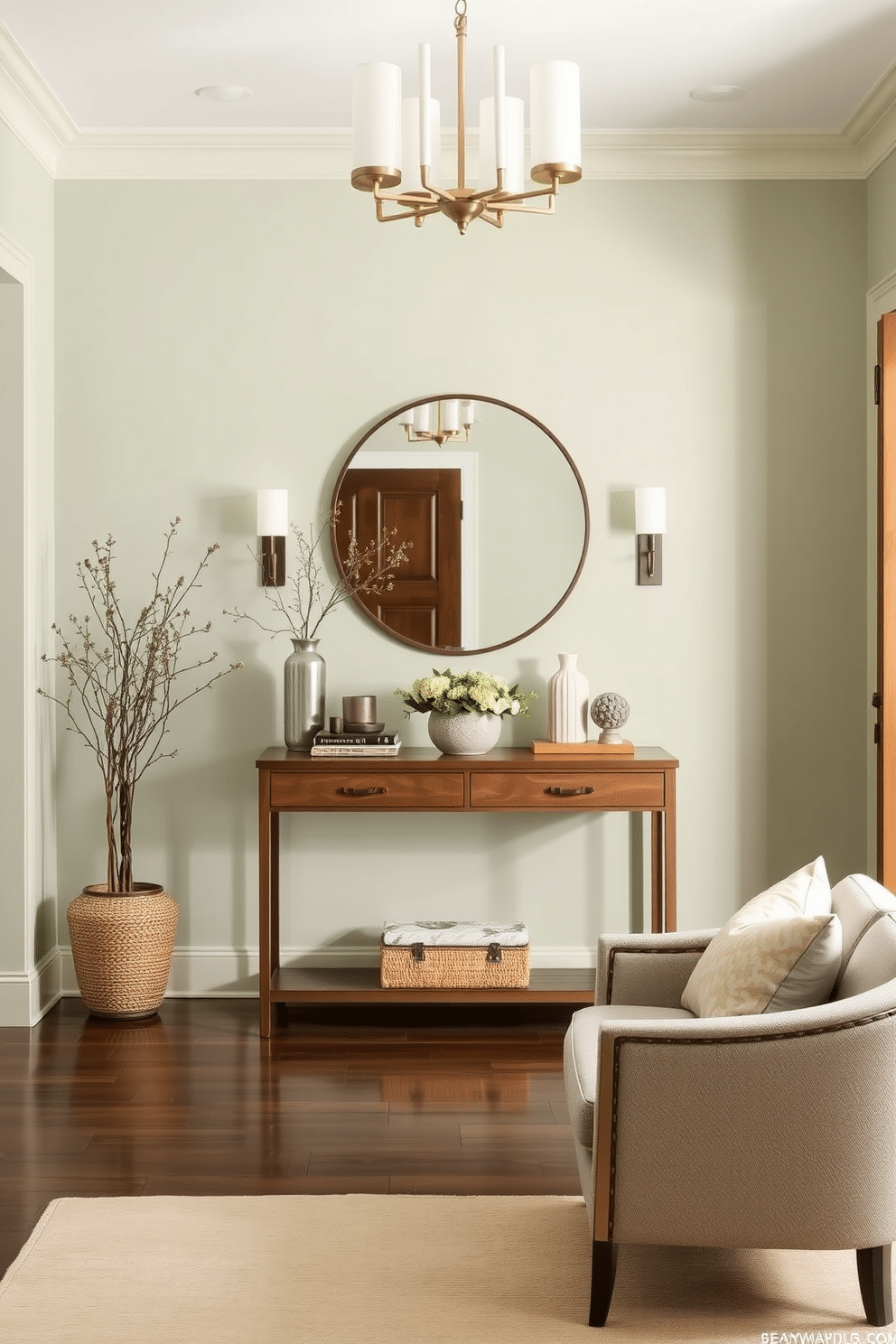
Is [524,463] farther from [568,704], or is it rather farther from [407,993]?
[407,993]

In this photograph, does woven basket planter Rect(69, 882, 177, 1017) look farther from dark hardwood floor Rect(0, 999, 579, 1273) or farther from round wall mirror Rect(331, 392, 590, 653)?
round wall mirror Rect(331, 392, 590, 653)

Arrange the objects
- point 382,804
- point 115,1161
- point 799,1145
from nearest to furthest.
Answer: point 799,1145
point 115,1161
point 382,804

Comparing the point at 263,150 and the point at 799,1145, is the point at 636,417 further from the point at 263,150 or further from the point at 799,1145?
the point at 799,1145

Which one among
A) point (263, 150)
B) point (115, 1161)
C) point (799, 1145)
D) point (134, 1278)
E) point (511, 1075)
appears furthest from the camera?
point (263, 150)

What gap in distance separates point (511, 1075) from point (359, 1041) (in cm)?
56

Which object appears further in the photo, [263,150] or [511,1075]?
[263,150]

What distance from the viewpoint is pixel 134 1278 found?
8.28 feet

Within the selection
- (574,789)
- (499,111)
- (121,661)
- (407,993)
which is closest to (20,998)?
(121,661)

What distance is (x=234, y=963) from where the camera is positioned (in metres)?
4.55

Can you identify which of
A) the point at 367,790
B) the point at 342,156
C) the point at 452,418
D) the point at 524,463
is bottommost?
the point at 367,790

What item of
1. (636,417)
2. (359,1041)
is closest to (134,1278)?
(359,1041)

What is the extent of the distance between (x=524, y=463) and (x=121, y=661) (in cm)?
157

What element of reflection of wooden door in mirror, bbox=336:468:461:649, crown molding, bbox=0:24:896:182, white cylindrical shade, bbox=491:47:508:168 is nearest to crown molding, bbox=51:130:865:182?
crown molding, bbox=0:24:896:182

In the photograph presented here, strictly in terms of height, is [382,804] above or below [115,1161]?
above
